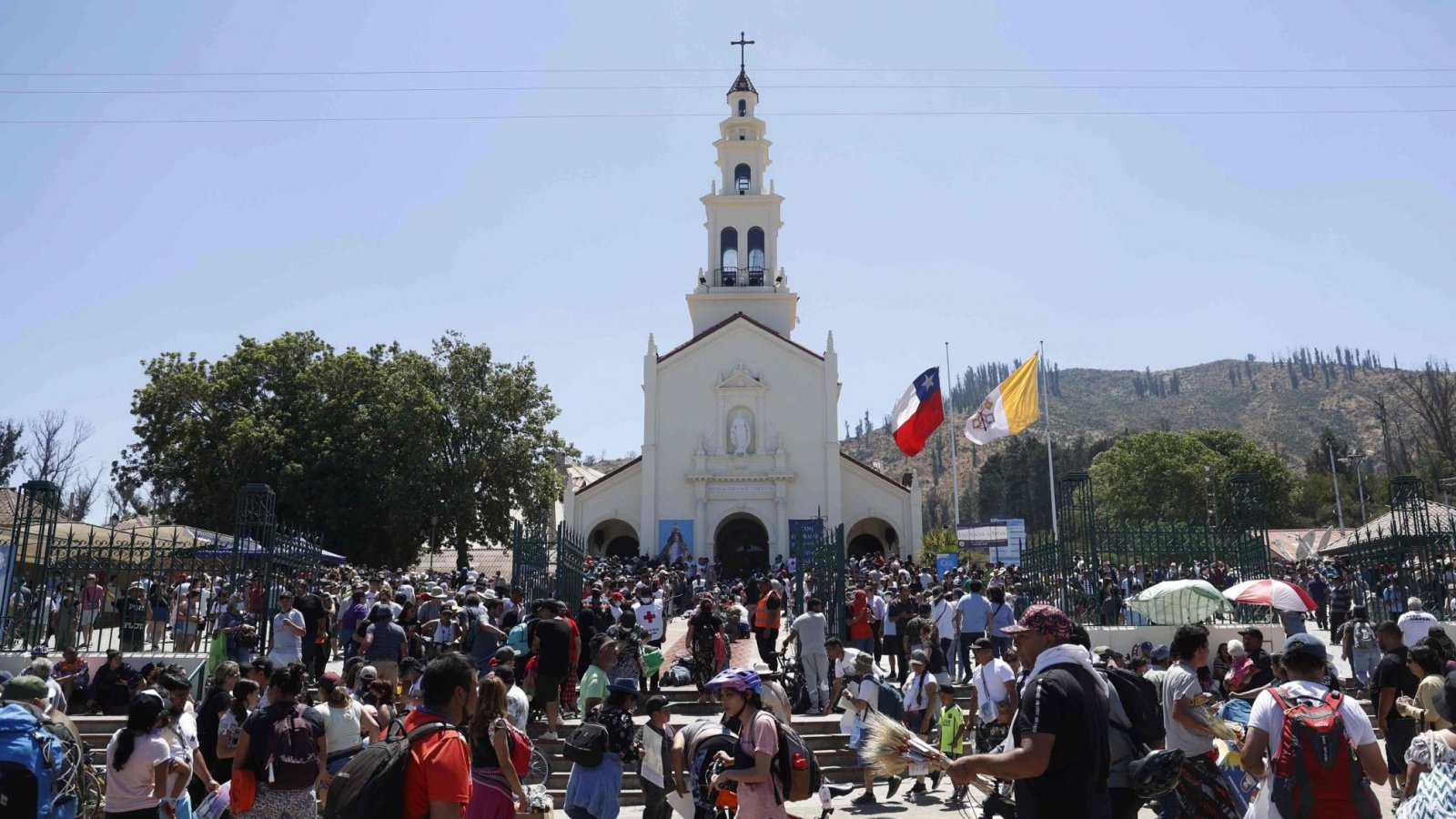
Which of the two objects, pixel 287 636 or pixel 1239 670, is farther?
pixel 287 636

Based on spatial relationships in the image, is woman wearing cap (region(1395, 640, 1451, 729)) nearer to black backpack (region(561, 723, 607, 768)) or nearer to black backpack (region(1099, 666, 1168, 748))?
black backpack (region(1099, 666, 1168, 748))

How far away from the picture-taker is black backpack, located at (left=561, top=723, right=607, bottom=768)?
23.4 feet

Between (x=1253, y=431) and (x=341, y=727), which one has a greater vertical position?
(x=1253, y=431)

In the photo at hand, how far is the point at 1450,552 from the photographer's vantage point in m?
15.4

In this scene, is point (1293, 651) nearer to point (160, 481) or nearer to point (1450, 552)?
point (1450, 552)

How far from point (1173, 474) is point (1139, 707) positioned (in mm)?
67646

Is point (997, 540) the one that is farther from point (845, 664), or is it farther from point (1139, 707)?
point (1139, 707)

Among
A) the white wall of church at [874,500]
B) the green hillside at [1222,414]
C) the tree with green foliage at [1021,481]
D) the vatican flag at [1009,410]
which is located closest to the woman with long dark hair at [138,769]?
the vatican flag at [1009,410]

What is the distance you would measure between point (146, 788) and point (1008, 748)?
4916 mm

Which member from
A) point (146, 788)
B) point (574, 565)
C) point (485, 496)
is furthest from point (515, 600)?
point (485, 496)

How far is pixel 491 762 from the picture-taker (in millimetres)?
5562

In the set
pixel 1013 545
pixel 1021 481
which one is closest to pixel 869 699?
pixel 1013 545

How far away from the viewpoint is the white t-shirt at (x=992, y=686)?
998 cm

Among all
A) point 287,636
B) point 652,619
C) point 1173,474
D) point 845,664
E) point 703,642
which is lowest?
point 845,664
